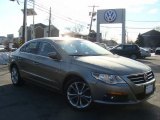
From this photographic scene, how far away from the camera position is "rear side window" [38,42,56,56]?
7.82m

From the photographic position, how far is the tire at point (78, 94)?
6.60 meters

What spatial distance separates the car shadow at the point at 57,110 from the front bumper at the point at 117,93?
34 cm

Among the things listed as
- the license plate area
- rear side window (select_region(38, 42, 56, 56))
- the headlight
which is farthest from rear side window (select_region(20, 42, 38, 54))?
the license plate area

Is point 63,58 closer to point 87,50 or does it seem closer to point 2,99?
point 87,50

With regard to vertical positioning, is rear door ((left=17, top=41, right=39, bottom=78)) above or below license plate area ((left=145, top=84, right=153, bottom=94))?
above

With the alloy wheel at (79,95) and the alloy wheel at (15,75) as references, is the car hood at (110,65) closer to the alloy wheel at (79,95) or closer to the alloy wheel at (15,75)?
the alloy wheel at (79,95)

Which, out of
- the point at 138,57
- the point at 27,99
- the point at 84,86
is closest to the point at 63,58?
the point at 84,86

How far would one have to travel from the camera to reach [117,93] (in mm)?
6117

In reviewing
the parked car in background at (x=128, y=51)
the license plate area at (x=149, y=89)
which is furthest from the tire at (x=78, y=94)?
the parked car in background at (x=128, y=51)

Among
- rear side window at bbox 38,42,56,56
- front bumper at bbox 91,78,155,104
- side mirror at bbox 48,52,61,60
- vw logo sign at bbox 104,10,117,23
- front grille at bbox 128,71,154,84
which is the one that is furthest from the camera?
vw logo sign at bbox 104,10,117,23

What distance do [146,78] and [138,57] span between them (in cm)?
2199

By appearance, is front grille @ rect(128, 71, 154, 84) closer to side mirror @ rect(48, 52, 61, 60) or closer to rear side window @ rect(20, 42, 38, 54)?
side mirror @ rect(48, 52, 61, 60)

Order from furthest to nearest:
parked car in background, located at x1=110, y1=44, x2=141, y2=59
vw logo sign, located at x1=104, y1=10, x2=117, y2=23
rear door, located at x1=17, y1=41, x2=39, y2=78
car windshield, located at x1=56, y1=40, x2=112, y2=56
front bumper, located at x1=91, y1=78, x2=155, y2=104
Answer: vw logo sign, located at x1=104, y1=10, x2=117, y2=23 < parked car in background, located at x1=110, y1=44, x2=141, y2=59 < rear door, located at x1=17, y1=41, x2=39, y2=78 < car windshield, located at x1=56, y1=40, x2=112, y2=56 < front bumper, located at x1=91, y1=78, x2=155, y2=104

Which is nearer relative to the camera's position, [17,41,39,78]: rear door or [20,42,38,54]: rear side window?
[17,41,39,78]: rear door
